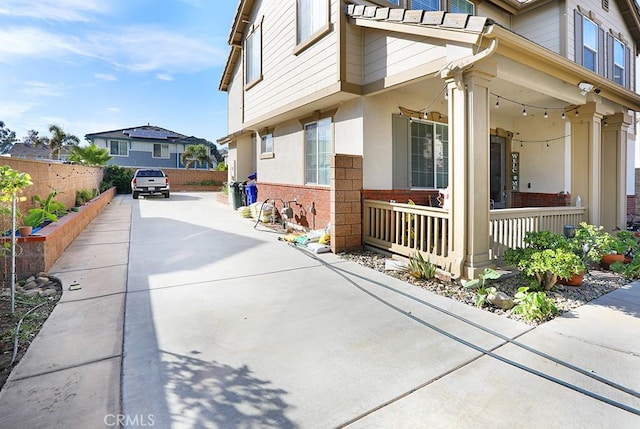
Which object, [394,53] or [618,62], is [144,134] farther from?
[618,62]

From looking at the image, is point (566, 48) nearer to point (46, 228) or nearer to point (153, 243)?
point (153, 243)

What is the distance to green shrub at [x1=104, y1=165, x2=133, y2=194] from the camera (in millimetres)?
23158

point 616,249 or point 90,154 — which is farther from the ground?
point 90,154

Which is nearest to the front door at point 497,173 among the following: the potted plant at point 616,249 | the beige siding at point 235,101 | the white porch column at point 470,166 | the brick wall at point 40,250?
the potted plant at point 616,249

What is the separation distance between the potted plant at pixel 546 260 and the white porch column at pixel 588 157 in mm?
3584

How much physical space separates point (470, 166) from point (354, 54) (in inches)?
145

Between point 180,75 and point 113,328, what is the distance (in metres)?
30.0

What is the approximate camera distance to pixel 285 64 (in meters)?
9.22

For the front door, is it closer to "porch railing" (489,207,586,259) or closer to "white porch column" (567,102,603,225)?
"white porch column" (567,102,603,225)

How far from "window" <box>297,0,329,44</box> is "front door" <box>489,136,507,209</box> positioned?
618 cm

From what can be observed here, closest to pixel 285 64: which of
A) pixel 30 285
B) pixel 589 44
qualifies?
pixel 30 285

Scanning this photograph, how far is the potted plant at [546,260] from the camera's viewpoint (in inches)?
171

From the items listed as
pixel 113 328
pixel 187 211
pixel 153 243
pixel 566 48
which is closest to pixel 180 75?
pixel 187 211

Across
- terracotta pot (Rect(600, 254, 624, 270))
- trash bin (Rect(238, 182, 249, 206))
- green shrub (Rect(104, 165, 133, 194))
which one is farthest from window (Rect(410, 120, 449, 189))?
green shrub (Rect(104, 165, 133, 194))
